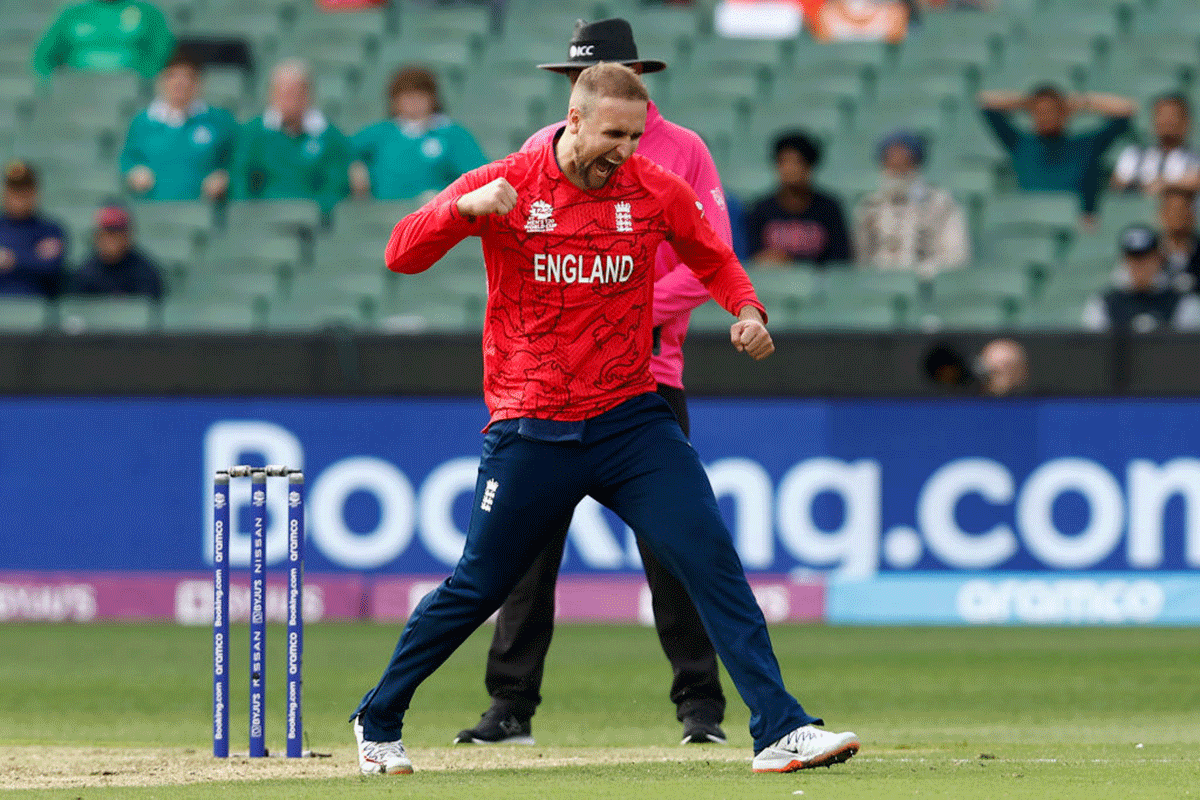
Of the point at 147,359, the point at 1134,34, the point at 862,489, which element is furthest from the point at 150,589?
the point at 1134,34

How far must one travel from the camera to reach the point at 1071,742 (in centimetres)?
746

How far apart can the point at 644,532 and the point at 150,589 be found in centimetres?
726

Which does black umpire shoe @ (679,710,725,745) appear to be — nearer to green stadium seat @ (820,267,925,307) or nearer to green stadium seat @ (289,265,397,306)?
green stadium seat @ (820,267,925,307)

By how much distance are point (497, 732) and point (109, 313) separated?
282 inches

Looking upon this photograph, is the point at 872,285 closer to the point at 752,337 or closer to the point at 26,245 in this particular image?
the point at 26,245

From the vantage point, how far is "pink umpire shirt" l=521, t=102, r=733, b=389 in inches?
281

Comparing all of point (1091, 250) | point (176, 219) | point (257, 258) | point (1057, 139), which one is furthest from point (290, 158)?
point (1091, 250)

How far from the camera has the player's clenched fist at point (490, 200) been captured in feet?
18.7

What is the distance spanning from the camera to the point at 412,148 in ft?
46.7

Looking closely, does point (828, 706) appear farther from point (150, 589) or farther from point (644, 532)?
point (150, 589)

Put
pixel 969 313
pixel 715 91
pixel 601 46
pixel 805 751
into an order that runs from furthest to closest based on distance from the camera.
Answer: pixel 715 91 < pixel 969 313 < pixel 601 46 < pixel 805 751

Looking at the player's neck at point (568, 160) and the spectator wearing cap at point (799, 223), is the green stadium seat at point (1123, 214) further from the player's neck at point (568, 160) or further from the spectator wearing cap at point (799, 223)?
the player's neck at point (568, 160)

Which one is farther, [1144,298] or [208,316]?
[208,316]

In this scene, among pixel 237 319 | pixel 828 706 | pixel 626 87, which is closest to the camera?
pixel 626 87
